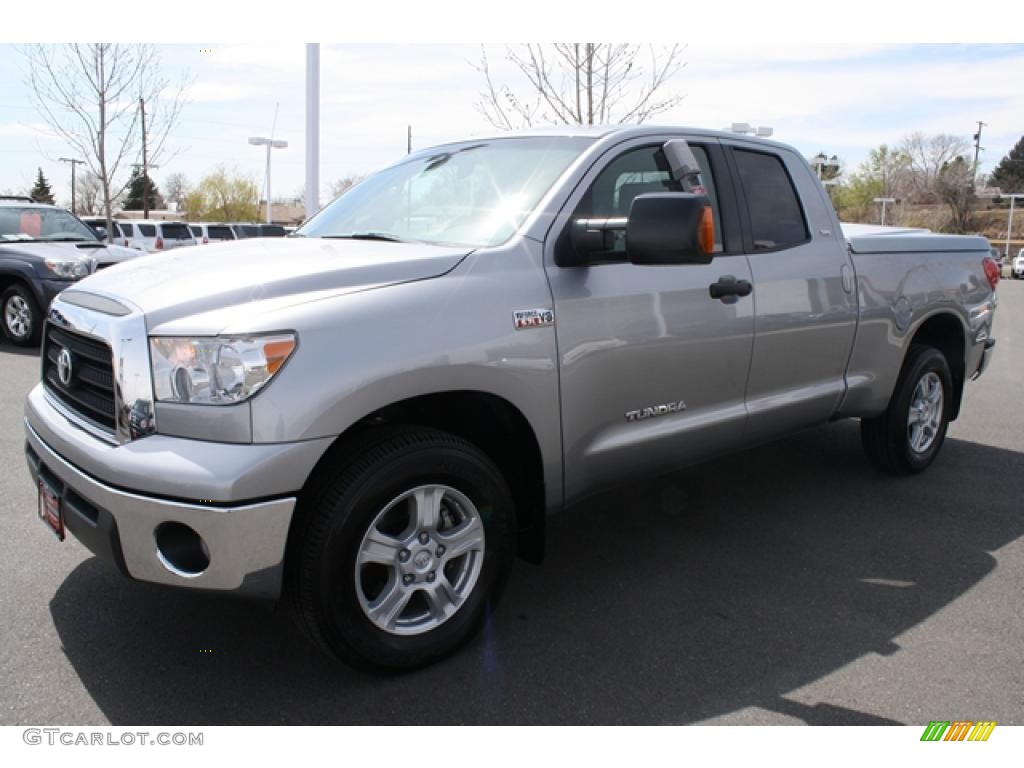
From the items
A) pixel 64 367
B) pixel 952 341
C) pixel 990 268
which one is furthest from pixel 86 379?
pixel 990 268

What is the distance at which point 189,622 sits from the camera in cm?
334

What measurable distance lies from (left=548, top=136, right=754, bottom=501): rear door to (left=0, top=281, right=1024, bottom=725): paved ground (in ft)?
1.91

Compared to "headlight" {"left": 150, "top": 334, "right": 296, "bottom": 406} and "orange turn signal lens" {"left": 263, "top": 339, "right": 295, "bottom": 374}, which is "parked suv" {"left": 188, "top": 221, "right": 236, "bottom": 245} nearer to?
"headlight" {"left": 150, "top": 334, "right": 296, "bottom": 406}

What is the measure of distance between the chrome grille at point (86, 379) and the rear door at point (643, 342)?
1.54 metres

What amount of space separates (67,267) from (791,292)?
8455 mm

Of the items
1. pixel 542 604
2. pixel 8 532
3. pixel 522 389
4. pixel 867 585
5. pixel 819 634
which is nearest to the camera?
pixel 522 389

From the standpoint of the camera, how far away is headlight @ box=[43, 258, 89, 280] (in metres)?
9.75

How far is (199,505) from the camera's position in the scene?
252cm

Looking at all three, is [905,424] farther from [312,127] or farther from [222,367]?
[312,127]

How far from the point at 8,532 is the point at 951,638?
4.16m

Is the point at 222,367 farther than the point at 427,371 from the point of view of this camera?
No

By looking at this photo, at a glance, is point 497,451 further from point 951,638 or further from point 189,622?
point 951,638

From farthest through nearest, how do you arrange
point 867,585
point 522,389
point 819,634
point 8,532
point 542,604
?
point 8,532
point 867,585
point 542,604
point 819,634
point 522,389

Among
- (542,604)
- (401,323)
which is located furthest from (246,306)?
(542,604)
